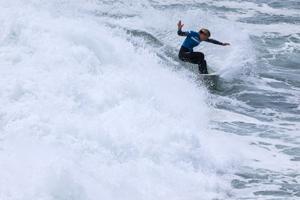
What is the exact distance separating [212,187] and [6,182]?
2921 millimetres

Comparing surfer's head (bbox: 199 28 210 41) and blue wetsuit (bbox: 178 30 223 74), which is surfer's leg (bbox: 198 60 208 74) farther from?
surfer's head (bbox: 199 28 210 41)

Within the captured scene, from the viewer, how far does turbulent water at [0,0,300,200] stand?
779 centimetres

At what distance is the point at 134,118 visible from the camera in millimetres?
9672

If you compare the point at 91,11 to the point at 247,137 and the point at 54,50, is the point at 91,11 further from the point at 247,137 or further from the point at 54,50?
the point at 247,137

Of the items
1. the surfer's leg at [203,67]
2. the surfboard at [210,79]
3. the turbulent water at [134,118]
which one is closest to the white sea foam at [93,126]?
the turbulent water at [134,118]

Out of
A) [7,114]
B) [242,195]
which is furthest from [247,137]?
[7,114]

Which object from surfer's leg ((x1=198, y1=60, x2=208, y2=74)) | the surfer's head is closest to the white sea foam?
surfer's leg ((x1=198, y1=60, x2=208, y2=74))

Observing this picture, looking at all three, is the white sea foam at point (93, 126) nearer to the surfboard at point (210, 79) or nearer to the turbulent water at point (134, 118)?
the turbulent water at point (134, 118)

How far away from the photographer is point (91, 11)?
20.2m

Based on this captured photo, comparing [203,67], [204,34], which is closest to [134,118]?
[204,34]

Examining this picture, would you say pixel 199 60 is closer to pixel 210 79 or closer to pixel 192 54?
pixel 192 54

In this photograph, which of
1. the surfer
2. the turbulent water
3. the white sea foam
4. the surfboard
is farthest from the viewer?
the surfer

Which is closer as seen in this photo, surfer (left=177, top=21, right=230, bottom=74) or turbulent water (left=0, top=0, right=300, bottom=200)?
turbulent water (left=0, top=0, right=300, bottom=200)

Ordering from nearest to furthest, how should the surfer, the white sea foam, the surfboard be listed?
the white sea foam → the surfboard → the surfer
